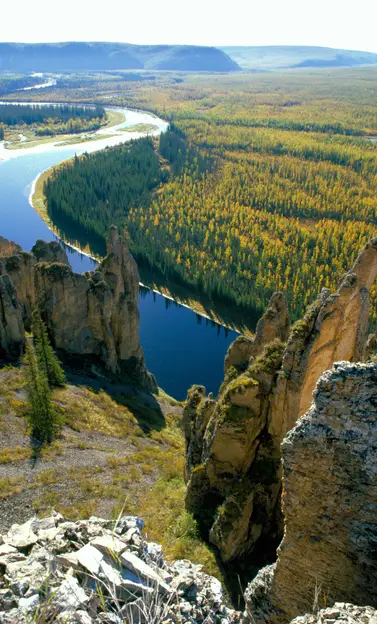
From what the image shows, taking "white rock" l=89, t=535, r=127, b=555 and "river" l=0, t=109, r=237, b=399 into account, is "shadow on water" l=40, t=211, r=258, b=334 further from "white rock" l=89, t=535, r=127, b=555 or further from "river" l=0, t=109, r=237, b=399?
"white rock" l=89, t=535, r=127, b=555

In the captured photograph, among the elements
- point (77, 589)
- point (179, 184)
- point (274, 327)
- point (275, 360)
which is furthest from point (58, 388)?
point (179, 184)

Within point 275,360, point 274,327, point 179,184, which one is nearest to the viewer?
point 275,360

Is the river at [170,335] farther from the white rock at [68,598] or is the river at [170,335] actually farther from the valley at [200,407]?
the white rock at [68,598]

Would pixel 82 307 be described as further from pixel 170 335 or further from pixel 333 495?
pixel 333 495

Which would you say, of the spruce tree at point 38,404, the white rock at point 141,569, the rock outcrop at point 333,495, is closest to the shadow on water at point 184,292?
the spruce tree at point 38,404

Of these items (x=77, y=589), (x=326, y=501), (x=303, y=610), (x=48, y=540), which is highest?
(x=326, y=501)

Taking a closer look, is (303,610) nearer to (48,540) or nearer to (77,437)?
(48,540)

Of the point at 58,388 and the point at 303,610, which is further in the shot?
the point at 58,388

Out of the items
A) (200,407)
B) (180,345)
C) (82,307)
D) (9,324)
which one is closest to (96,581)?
(200,407)
